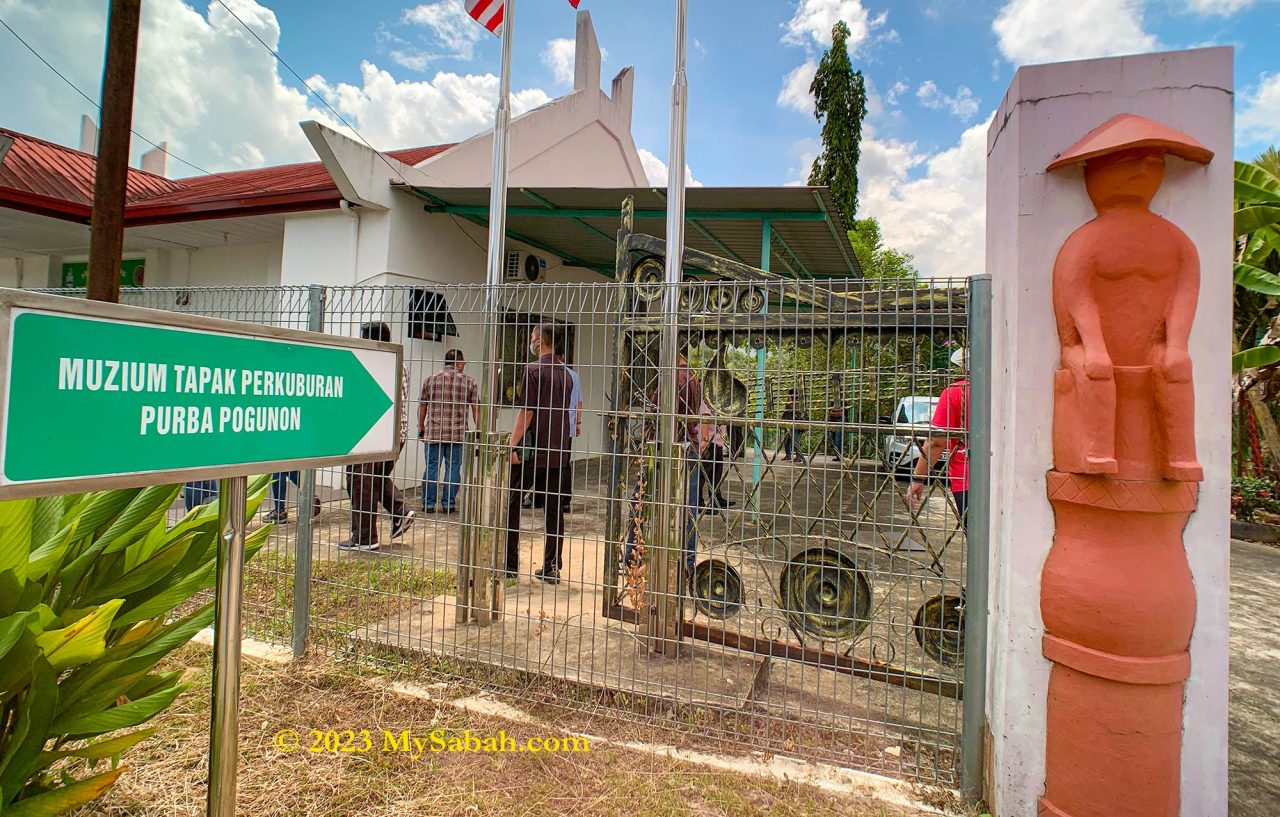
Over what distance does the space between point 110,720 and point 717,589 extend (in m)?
2.24

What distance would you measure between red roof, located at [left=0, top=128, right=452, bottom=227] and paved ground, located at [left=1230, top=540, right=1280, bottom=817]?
27.4 ft

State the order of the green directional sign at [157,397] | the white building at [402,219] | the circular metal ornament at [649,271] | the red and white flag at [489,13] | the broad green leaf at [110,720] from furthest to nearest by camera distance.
Result: the white building at [402,219]
the red and white flag at [489,13]
the circular metal ornament at [649,271]
the broad green leaf at [110,720]
the green directional sign at [157,397]

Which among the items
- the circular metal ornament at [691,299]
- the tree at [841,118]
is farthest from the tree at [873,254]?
the circular metal ornament at [691,299]

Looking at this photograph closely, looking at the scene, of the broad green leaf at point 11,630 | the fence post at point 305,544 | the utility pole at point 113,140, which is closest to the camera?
the broad green leaf at point 11,630

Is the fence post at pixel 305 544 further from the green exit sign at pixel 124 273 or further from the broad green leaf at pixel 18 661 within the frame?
the green exit sign at pixel 124 273

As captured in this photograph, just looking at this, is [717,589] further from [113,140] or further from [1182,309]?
[113,140]

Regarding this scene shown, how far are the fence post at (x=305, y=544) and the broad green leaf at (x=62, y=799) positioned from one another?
165 cm

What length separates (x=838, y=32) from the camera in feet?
67.9

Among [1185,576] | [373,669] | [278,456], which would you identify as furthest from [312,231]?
[1185,576]

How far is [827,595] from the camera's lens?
2.61 metres

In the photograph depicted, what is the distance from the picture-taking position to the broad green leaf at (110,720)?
5.63 feet

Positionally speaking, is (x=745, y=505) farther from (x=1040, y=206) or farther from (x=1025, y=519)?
(x=1040, y=206)

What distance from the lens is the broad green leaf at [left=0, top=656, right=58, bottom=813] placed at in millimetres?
1538

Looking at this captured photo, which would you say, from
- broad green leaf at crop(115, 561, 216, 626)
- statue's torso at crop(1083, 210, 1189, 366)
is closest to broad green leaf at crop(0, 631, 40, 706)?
broad green leaf at crop(115, 561, 216, 626)
